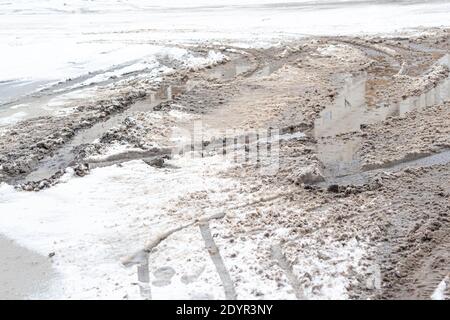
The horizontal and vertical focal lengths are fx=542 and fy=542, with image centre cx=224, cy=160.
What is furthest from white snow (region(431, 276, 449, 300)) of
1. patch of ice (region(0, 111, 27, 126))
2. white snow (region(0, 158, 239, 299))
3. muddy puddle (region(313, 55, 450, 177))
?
patch of ice (region(0, 111, 27, 126))

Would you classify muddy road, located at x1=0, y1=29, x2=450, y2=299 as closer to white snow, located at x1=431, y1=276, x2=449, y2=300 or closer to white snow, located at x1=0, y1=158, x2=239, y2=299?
white snow, located at x1=431, y1=276, x2=449, y2=300

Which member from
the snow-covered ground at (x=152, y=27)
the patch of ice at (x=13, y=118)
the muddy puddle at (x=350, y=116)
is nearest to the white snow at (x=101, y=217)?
the muddy puddle at (x=350, y=116)

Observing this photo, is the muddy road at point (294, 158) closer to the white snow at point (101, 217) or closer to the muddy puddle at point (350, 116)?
the muddy puddle at point (350, 116)

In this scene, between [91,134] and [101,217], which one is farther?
[91,134]

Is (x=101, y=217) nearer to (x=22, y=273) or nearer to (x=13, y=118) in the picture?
(x=22, y=273)

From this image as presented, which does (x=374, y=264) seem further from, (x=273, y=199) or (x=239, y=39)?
(x=239, y=39)

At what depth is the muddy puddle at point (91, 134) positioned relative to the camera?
7.05 m

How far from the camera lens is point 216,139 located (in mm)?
7523

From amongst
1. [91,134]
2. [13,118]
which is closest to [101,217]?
[91,134]

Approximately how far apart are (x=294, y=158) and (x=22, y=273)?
3.40 meters

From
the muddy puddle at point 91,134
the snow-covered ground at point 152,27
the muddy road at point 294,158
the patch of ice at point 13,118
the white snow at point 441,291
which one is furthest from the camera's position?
the snow-covered ground at point 152,27

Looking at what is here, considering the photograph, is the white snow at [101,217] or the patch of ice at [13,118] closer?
the white snow at [101,217]

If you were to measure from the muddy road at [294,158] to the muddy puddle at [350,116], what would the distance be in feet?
0.09

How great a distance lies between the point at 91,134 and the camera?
806cm
